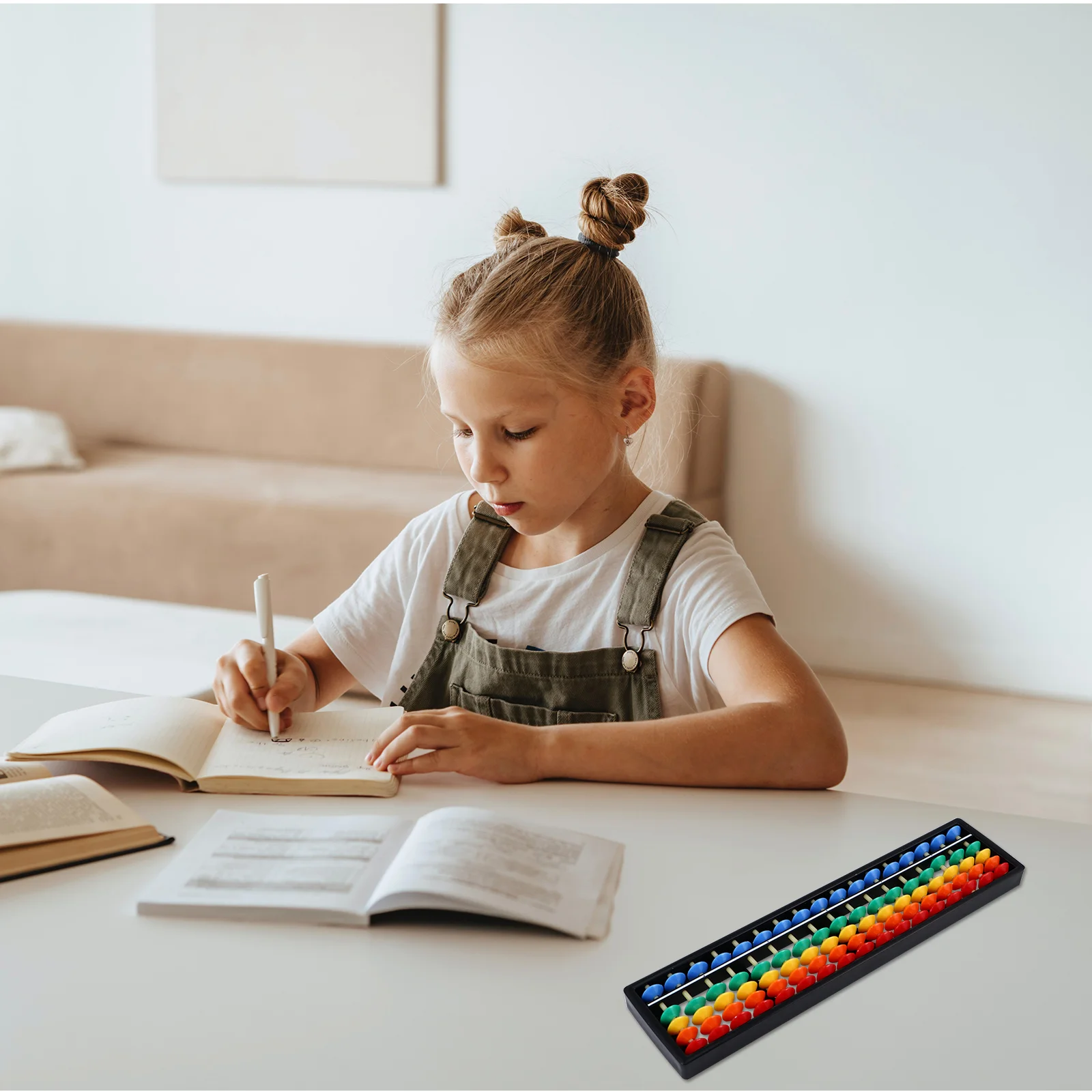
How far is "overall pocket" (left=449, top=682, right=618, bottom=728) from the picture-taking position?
1.18m

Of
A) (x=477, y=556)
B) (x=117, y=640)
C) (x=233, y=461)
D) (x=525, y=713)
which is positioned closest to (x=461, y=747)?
(x=525, y=713)

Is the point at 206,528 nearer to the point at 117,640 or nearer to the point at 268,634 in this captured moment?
the point at 117,640

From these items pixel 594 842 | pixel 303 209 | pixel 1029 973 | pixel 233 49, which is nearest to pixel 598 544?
pixel 594 842

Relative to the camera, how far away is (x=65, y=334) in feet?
11.6

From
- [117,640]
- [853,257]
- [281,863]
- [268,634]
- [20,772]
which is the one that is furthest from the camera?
[853,257]

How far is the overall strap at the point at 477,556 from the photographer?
4.21ft

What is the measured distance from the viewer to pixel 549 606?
1252mm

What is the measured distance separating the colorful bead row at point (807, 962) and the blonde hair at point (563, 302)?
0.59 meters

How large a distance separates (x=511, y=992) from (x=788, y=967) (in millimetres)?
156

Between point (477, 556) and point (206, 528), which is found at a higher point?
point (477, 556)

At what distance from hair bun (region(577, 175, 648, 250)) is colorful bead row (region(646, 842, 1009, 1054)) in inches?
27.5

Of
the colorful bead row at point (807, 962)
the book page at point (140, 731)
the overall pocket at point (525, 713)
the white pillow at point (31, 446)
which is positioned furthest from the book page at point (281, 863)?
the white pillow at point (31, 446)

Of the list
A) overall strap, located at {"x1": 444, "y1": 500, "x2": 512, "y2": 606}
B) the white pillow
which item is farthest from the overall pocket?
the white pillow

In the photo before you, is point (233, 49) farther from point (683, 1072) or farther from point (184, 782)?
point (683, 1072)
